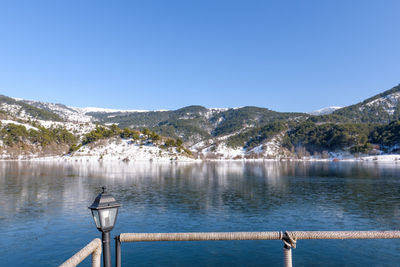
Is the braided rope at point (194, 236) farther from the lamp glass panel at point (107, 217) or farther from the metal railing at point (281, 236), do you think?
the lamp glass panel at point (107, 217)

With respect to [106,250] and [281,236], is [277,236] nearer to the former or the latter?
[281,236]

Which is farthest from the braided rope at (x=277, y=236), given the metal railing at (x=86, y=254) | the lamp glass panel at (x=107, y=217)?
the metal railing at (x=86, y=254)

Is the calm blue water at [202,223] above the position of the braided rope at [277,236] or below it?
below

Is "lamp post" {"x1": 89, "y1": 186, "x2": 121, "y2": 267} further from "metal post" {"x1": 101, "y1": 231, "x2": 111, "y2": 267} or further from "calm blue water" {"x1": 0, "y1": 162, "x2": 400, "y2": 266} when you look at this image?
"calm blue water" {"x1": 0, "y1": 162, "x2": 400, "y2": 266}

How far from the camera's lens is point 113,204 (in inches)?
281

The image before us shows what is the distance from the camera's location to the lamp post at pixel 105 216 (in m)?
6.85

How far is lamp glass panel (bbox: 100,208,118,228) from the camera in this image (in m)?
6.94

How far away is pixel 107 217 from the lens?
23.1ft

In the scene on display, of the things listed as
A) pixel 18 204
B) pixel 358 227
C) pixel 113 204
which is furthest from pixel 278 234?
pixel 18 204

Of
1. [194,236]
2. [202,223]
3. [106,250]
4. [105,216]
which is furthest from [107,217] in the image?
[202,223]

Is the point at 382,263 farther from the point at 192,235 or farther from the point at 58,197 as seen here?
the point at 58,197

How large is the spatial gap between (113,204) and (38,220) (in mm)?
30938

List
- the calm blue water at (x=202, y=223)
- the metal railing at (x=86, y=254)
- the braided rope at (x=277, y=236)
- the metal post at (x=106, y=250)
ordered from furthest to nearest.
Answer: the calm blue water at (x=202, y=223)
the braided rope at (x=277, y=236)
the metal post at (x=106, y=250)
the metal railing at (x=86, y=254)

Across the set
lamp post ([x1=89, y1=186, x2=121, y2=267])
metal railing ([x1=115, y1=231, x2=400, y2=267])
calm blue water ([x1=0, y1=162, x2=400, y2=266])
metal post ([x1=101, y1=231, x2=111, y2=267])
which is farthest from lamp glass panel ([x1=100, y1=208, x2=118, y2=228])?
calm blue water ([x1=0, y1=162, x2=400, y2=266])
